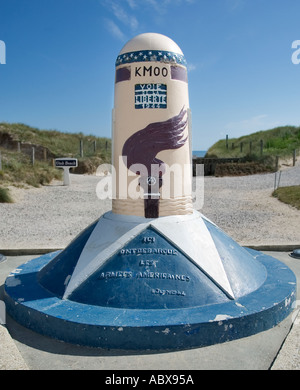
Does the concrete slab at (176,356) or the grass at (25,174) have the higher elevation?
the grass at (25,174)

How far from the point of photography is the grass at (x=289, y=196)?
13.1 meters

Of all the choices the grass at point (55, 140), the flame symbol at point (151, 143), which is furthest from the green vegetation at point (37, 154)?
the flame symbol at point (151, 143)

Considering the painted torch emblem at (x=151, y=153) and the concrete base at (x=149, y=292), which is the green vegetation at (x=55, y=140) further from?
the concrete base at (x=149, y=292)

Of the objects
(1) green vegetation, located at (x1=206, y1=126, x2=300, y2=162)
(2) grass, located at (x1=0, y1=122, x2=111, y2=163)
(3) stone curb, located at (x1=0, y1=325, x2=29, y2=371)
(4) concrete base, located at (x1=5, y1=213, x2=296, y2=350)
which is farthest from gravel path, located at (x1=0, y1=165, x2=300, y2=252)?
(1) green vegetation, located at (x1=206, y1=126, x2=300, y2=162)

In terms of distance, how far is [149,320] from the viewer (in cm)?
332

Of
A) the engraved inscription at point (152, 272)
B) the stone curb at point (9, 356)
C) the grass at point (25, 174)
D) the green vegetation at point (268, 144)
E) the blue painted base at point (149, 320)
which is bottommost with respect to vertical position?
the stone curb at point (9, 356)

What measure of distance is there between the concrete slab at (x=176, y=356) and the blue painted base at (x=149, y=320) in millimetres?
66

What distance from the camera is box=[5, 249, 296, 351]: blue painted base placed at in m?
3.25

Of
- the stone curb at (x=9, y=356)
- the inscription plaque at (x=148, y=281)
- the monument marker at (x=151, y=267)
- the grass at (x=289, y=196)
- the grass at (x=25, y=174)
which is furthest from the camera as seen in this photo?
the grass at (x=25, y=174)

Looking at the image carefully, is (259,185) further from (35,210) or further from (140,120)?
(140,120)

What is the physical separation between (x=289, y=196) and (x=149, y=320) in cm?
1227

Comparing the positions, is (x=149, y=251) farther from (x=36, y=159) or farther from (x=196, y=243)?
(x=36, y=159)

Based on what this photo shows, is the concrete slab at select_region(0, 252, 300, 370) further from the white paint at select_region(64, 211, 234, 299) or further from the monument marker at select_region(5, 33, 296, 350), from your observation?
the white paint at select_region(64, 211, 234, 299)
